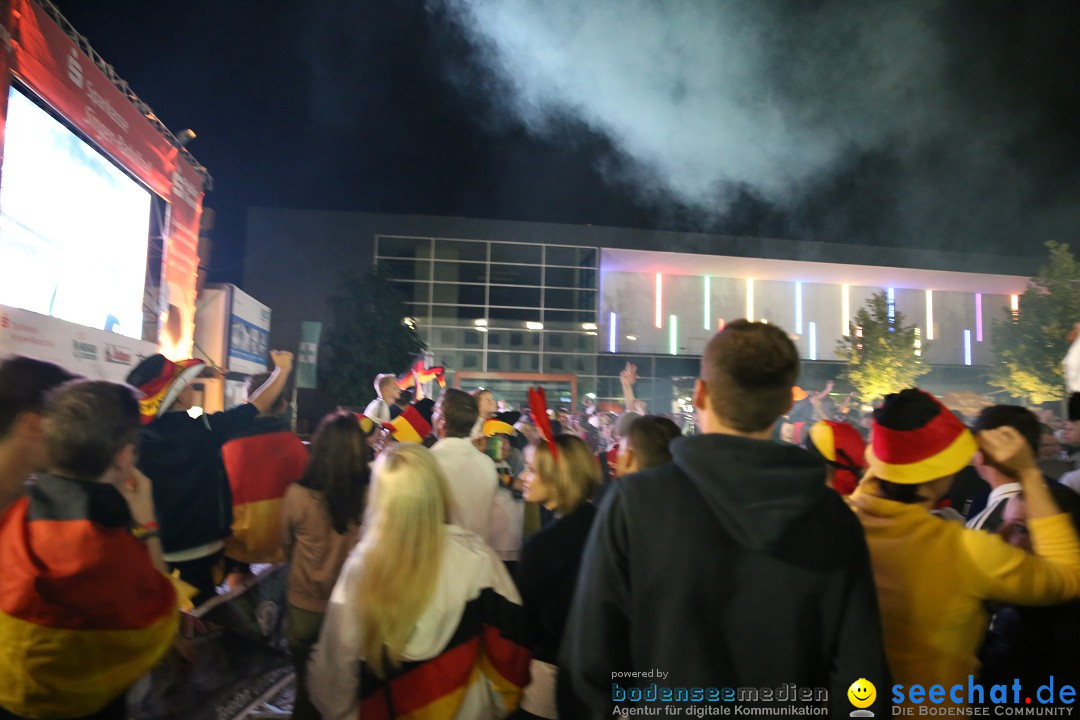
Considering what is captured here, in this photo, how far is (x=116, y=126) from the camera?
9.73 metres

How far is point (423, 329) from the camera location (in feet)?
85.4

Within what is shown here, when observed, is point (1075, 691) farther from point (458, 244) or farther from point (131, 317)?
point (458, 244)

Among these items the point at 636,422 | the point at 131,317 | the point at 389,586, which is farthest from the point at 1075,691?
the point at 131,317

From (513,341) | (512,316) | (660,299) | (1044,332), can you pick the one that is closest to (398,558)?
(513,341)

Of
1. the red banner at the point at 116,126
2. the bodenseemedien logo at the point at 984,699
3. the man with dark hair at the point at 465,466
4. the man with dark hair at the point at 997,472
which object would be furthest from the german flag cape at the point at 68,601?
the red banner at the point at 116,126

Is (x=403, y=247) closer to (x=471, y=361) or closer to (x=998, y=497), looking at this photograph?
(x=471, y=361)

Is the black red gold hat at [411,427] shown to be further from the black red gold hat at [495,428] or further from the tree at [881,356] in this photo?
the tree at [881,356]

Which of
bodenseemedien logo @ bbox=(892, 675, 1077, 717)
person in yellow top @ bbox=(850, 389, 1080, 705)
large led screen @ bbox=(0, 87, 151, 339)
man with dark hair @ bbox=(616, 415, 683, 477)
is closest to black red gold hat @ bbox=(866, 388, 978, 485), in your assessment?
person in yellow top @ bbox=(850, 389, 1080, 705)

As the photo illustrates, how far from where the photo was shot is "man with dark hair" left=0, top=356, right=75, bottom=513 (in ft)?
7.02

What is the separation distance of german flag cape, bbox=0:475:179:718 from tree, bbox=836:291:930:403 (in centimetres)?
2872

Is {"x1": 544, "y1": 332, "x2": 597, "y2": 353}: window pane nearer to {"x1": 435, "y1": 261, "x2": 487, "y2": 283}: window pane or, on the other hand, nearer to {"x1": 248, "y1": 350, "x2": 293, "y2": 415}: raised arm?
{"x1": 435, "y1": 261, "x2": 487, "y2": 283}: window pane

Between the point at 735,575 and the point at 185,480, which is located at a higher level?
the point at 735,575

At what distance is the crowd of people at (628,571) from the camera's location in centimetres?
150

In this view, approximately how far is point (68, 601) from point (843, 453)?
3.17 m
